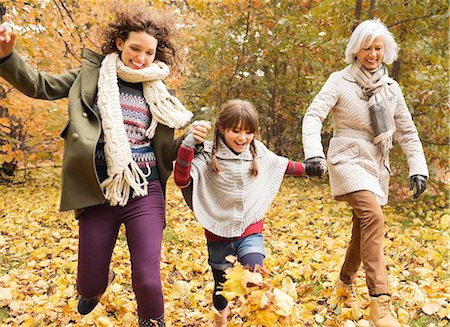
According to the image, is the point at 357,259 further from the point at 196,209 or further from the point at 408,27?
the point at 408,27

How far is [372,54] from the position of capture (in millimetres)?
2998

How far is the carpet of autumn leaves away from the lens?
2869mm

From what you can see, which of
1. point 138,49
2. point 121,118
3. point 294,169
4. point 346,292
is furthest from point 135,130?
point 346,292

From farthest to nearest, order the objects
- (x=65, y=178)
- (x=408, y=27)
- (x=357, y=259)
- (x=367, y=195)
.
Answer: (x=408, y=27)
(x=357, y=259)
(x=367, y=195)
(x=65, y=178)

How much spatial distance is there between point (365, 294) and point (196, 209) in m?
1.64

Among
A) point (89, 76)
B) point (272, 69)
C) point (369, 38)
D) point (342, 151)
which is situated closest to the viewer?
point (89, 76)

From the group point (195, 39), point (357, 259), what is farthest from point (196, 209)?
point (195, 39)

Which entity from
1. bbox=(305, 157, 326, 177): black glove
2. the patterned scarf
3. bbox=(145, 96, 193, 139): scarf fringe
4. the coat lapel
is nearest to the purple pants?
bbox=(145, 96, 193, 139): scarf fringe

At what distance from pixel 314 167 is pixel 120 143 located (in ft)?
3.68

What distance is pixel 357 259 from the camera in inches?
127

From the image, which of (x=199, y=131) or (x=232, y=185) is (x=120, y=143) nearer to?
(x=199, y=131)

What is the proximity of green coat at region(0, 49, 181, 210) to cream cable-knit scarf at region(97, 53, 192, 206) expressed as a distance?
0.20 feet

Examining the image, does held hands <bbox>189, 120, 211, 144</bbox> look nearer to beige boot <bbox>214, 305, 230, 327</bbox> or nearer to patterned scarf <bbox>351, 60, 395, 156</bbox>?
beige boot <bbox>214, 305, 230, 327</bbox>

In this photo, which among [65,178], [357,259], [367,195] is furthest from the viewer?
[357,259]
